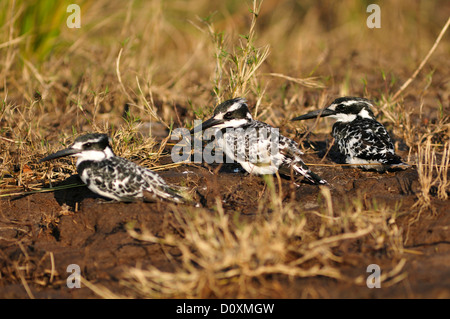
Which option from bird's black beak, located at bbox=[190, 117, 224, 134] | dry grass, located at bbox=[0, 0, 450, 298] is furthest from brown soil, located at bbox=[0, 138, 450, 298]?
bird's black beak, located at bbox=[190, 117, 224, 134]

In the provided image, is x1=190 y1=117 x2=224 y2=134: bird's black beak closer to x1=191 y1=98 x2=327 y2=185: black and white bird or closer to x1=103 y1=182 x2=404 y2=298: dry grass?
x1=191 y1=98 x2=327 y2=185: black and white bird

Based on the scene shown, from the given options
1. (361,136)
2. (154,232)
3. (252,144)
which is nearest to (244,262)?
(154,232)

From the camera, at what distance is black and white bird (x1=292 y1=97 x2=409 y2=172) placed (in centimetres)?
540

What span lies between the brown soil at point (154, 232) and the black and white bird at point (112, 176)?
0.38ft

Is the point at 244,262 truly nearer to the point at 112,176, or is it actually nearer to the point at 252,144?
the point at 112,176

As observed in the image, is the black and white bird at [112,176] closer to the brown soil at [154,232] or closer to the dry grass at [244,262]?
the brown soil at [154,232]

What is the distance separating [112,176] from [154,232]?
64cm

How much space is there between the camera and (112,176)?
4609mm

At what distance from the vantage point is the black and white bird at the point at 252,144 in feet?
17.3

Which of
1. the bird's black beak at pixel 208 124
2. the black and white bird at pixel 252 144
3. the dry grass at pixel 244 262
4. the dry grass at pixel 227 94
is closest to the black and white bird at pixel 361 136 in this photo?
the dry grass at pixel 227 94

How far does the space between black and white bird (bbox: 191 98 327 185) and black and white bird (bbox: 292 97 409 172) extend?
576 millimetres

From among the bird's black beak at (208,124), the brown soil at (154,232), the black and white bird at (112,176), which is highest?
the bird's black beak at (208,124)

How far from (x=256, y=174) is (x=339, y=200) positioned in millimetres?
873
